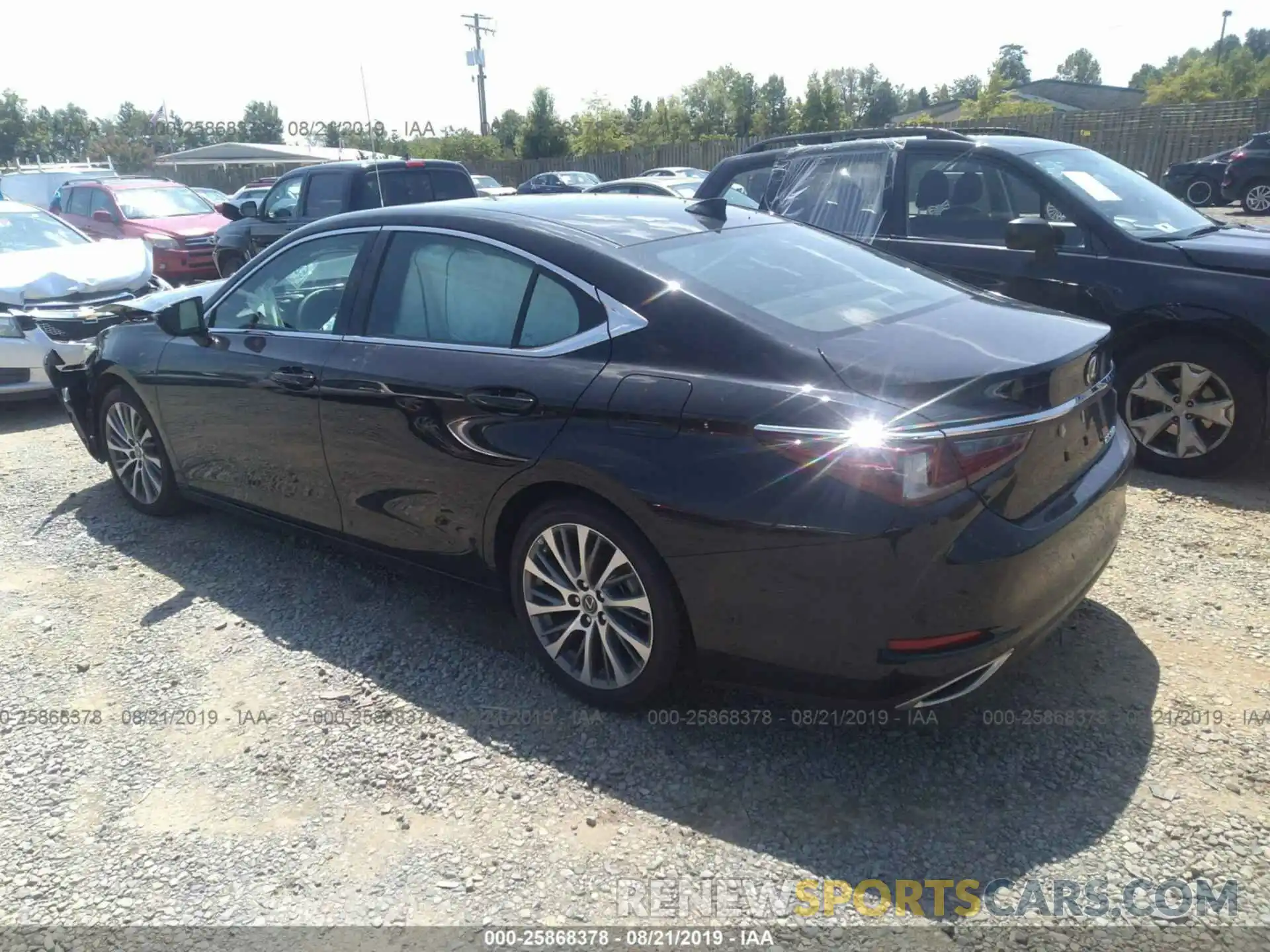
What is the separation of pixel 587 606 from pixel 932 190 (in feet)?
13.2

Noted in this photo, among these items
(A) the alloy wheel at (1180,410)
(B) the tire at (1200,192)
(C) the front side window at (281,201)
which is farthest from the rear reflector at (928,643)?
(B) the tire at (1200,192)

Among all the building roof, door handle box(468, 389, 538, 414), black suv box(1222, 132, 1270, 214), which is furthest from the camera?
the building roof

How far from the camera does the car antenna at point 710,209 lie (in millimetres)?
3809

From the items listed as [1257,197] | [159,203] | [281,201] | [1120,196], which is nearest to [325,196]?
[281,201]

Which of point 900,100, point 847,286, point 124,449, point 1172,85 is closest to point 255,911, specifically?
point 847,286

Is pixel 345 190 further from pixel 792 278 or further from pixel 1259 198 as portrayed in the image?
pixel 1259 198

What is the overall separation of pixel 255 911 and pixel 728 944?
1249 mm

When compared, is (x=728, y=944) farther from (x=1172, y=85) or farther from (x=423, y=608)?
(x=1172, y=85)

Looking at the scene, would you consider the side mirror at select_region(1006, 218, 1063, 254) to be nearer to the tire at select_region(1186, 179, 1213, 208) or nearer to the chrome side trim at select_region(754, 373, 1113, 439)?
the chrome side trim at select_region(754, 373, 1113, 439)

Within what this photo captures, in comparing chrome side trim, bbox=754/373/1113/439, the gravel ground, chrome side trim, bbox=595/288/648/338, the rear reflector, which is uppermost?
chrome side trim, bbox=595/288/648/338

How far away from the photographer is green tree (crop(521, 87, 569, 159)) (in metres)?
47.1

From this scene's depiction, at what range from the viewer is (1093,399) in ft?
9.86

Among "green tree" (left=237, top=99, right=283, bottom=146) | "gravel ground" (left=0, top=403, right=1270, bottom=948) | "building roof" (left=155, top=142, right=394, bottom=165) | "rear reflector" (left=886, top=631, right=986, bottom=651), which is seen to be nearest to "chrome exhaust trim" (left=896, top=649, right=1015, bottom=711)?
"rear reflector" (left=886, top=631, right=986, bottom=651)

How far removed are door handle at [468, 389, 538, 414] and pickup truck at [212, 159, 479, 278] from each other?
7.42 meters
